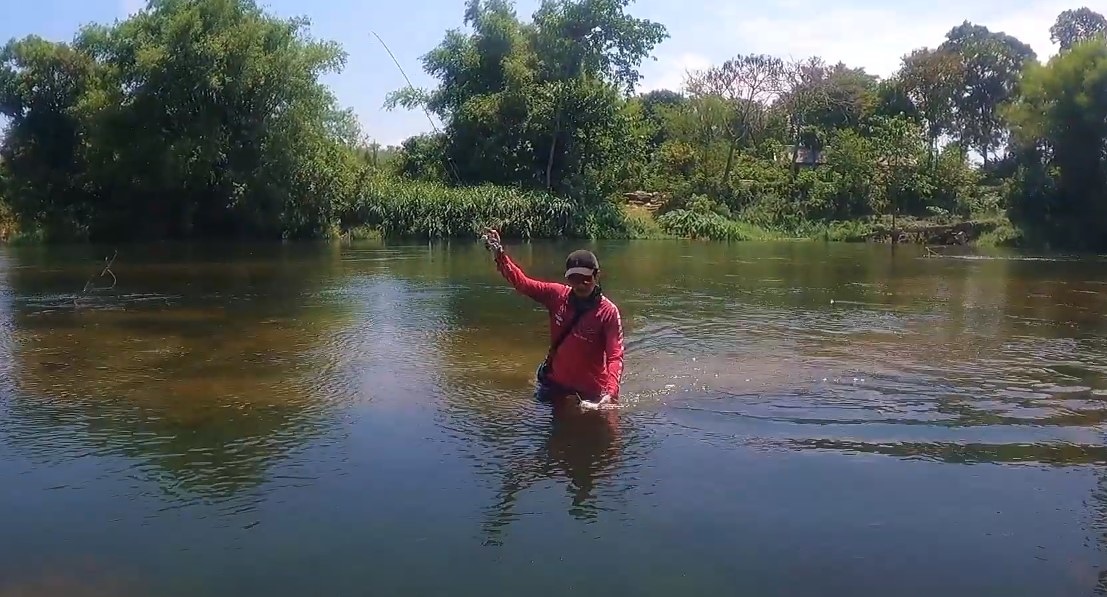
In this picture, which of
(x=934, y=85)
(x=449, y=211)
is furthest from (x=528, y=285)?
(x=934, y=85)

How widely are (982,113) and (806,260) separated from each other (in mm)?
29840

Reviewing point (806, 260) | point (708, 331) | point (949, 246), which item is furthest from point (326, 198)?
point (708, 331)

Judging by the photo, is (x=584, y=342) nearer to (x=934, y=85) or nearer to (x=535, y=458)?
(x=535, y=458)

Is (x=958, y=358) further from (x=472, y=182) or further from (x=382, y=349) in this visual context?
(x=472, y=182)

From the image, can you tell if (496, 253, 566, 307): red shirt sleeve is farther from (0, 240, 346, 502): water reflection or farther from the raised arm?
(0, 240, 346, 502): water reflection

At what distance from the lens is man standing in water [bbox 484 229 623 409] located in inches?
296

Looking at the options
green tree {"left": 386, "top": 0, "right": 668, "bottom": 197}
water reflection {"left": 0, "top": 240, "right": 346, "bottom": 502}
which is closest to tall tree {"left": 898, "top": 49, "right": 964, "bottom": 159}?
green tree {"left": 386, "top": 0, "right": 668, "bottom": 197}

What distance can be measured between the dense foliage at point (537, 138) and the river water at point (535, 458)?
24296mm

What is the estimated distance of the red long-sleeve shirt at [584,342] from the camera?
7.57 m

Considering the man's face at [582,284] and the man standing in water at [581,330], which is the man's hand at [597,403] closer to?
the man standing in water at [581,330]

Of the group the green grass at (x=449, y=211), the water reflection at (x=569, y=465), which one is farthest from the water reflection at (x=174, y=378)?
the green grass at (x=449, y=211)

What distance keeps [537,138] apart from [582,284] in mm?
38707

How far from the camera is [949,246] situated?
131 ft

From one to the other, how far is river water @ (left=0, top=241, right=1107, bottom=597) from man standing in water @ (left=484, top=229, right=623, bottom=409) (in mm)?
280
